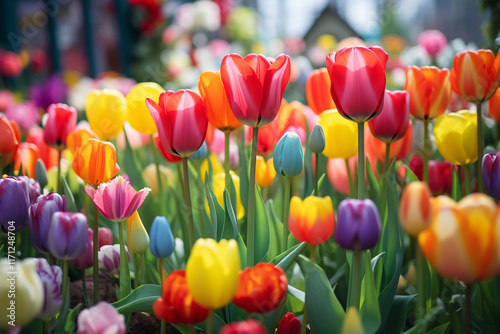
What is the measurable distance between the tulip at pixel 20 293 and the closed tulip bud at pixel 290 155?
1.36 ft

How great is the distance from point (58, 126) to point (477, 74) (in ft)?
2.67

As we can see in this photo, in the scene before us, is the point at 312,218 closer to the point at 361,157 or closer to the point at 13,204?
the point at 361,157

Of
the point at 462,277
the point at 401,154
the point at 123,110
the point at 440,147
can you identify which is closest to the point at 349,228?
the point at 462,277

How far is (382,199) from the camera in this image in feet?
2.84

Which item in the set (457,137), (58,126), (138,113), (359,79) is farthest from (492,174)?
(58,126)

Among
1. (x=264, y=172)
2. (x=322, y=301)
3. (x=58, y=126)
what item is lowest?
(x=322, y=301)

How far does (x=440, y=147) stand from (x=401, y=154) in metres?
0.16

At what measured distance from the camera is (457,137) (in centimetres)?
85

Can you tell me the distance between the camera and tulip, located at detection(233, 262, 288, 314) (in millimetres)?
562

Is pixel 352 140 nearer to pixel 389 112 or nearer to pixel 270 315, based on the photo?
pixel 389 112

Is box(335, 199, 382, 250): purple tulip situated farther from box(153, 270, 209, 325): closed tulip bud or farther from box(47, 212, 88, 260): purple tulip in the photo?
box(47, 212, 88, 260): purple tulip

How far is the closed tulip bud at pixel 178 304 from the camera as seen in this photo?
542mm

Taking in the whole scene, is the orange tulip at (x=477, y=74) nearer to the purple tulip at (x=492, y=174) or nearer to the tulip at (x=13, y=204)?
the purple tulip at (x=492, y=174)

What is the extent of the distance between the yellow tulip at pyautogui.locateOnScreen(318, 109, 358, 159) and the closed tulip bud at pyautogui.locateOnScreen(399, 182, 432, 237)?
17.0 inches
